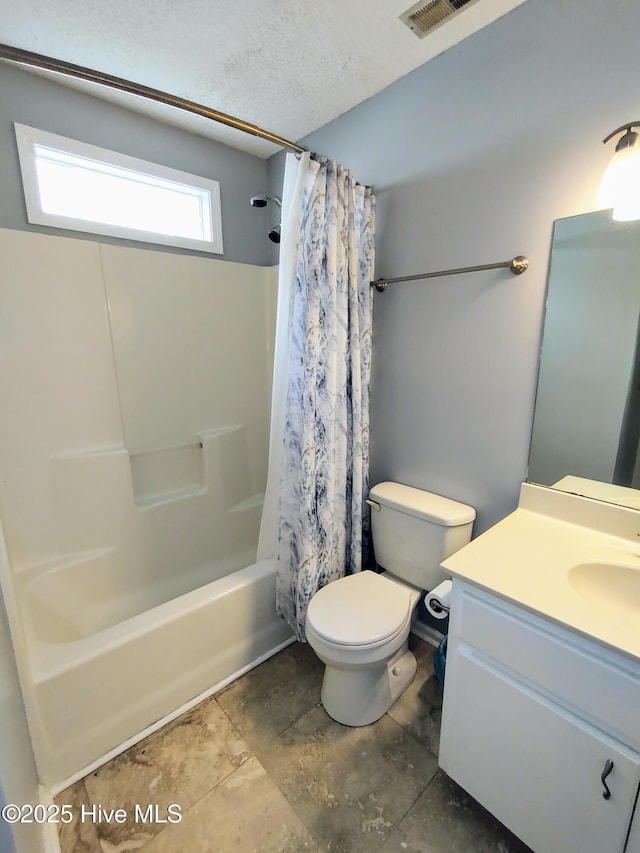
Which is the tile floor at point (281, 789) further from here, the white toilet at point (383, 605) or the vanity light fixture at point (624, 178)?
the vanity light fixture at point (624, 178)

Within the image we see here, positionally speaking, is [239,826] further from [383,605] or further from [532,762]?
[532,762]

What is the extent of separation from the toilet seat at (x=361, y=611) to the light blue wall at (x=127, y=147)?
1.95 m

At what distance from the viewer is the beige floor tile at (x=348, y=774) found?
1.11 metres

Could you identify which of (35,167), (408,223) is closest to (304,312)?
(408,223)

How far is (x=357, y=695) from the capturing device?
139 cm

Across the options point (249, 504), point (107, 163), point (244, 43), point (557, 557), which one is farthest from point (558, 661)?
point (107, 163)

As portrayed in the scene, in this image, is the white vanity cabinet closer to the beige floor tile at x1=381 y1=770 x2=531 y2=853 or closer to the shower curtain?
the beige floor tile at x1=381 y1=770 x2=531 y2=853

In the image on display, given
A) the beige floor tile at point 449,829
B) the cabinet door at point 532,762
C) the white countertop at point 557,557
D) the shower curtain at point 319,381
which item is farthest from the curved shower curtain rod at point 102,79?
the beige floor tile at point 449,829

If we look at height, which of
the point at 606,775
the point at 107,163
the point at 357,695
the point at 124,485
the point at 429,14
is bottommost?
the point at 357,695

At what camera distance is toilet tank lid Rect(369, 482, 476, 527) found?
1.45 metres

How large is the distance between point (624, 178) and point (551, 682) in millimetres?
1285

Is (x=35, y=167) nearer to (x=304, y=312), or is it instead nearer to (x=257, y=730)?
(x=304, y=312)

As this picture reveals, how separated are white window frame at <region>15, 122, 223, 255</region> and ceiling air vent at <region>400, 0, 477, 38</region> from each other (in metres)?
1.26

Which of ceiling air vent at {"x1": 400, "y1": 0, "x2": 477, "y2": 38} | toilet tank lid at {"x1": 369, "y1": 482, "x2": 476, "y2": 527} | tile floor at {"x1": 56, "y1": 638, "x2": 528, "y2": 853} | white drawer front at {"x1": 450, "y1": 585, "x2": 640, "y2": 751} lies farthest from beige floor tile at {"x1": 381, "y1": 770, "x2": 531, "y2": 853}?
ceiling air vent at {"x1": 400, "y1": 0, "x2": 477, "y2": 38}
